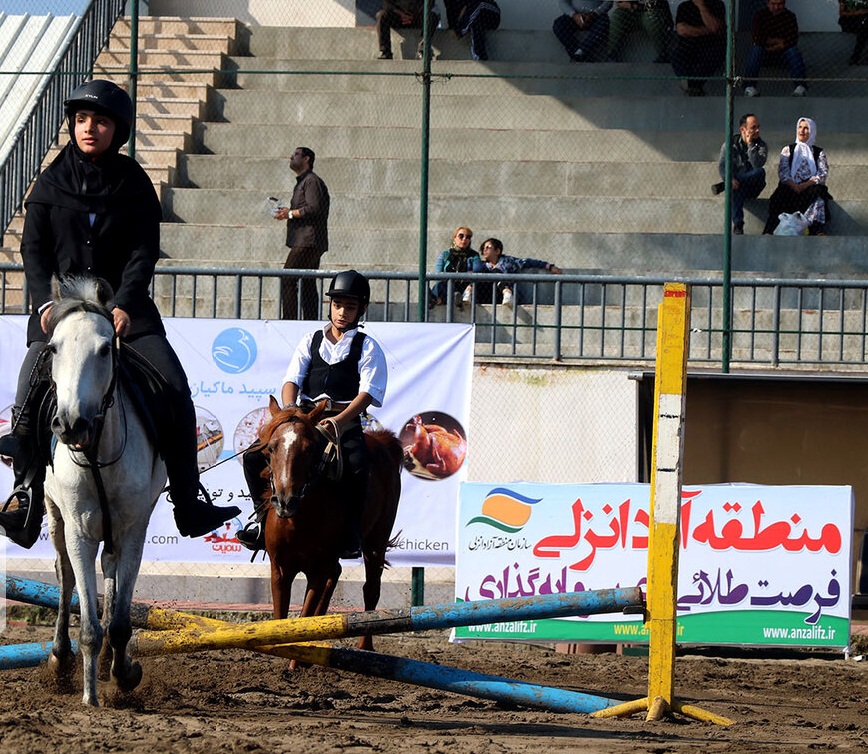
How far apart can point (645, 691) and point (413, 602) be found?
3508mm

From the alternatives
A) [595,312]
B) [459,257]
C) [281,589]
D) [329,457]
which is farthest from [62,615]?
[459,257]

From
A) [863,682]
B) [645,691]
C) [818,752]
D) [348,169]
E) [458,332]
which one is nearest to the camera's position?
[818,752]

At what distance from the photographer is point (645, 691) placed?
350 inches

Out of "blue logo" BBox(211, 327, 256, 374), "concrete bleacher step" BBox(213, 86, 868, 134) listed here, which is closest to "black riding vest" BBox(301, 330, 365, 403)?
"blue logo" BBox(211, 327, 256, 374)

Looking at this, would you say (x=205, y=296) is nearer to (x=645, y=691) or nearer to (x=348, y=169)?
(x=348, y=169)

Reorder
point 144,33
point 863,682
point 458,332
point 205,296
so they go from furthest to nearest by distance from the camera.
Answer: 1. point 144,33
2. point 205,296
3. point 458,332
4. point 863,682

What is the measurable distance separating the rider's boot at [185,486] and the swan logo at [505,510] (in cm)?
338

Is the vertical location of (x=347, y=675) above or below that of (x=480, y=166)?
below

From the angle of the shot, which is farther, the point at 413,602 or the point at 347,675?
the point at 413,602

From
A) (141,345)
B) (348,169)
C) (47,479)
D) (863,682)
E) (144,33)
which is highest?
(144,33)

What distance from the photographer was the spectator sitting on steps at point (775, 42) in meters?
16.7

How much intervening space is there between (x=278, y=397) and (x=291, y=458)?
3.03 metres

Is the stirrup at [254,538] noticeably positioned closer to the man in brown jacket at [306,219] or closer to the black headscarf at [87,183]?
the black headscarf at [87,183]

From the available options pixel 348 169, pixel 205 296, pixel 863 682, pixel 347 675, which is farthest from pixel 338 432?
pixel 348 169
